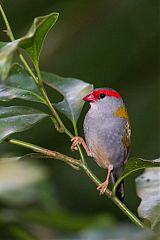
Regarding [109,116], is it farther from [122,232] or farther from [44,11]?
[44,11]

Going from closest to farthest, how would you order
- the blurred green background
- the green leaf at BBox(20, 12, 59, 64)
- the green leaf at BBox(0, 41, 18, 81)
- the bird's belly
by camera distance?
the green leaf at BBox(0, 41, 18, 81) < the green leaf at BBox(20, 12, 59, 64) < the bird's belly < the blurred green background

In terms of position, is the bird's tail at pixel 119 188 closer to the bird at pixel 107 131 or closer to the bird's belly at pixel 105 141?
the bird at pixel 107 131

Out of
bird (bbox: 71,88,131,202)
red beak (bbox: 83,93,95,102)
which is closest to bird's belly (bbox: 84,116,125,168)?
bird (bbox: 71,88,131,202)

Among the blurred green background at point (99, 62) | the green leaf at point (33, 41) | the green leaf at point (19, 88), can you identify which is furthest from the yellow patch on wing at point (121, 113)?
the blurred green background at point (99, 62)

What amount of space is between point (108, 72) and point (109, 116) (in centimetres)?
265

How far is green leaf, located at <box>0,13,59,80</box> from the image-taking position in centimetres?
149

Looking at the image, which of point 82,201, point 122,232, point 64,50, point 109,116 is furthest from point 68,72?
point 122,232

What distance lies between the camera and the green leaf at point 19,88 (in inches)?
82.8

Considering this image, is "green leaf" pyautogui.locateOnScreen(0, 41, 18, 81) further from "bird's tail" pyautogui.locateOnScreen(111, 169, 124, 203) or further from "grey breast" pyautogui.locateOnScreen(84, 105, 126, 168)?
"bird's tail" pyautogui.locateOnScreen(111, 169, 124, 203)

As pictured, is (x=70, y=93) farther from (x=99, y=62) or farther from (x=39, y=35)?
(x=99, y=62)

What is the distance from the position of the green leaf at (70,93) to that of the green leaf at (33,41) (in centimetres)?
39

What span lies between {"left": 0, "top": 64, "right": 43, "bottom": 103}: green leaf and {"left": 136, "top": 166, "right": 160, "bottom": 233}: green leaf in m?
0.53

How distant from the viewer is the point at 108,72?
530 centimetres

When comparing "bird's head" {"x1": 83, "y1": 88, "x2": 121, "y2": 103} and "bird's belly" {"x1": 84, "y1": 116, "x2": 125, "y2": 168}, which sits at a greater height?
"bird's head" {"x1": 83, "y1": 88, "x2": 121, "y2": 103}
